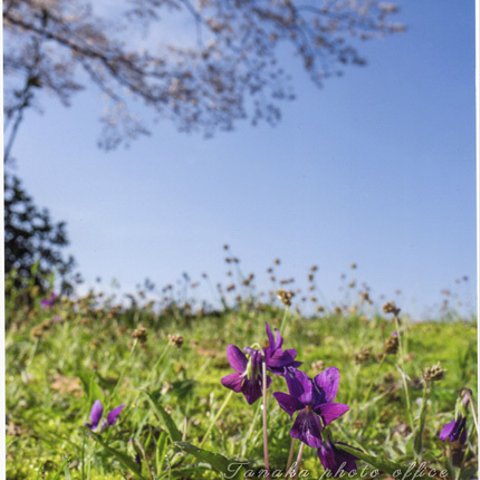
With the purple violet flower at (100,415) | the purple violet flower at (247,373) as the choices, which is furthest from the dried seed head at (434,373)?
the purple violet flower at (100,415)

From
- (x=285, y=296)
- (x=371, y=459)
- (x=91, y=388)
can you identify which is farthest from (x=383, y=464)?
(x=91, y=388)

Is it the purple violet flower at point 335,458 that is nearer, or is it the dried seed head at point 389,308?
the purple violet flower at point 335,458

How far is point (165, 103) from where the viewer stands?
10.0m

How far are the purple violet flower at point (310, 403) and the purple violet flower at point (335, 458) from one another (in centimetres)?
3

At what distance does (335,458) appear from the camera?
39.5 inches

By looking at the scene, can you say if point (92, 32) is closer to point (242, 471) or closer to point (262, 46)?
point (262, 46)

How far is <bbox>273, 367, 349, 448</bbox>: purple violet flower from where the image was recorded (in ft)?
3.09

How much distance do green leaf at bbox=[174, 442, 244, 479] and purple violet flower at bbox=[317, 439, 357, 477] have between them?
6.7 inches

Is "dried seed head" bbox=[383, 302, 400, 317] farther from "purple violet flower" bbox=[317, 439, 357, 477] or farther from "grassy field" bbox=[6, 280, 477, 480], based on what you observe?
"purple violet flower" bbox=[317, 439, 357, 477]

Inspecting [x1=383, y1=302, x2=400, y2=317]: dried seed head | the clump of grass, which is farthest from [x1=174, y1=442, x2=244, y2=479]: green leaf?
[x1=383, y1=302, x2=400, y2=317]: dried seed head

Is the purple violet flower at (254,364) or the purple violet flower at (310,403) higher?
the purple violet flower at (254,364)

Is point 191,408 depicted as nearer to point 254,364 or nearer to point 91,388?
point 91,388

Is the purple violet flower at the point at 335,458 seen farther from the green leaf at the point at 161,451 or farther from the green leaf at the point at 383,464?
the green leaf at the point at 161,451

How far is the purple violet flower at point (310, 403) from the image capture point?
0.94 m
